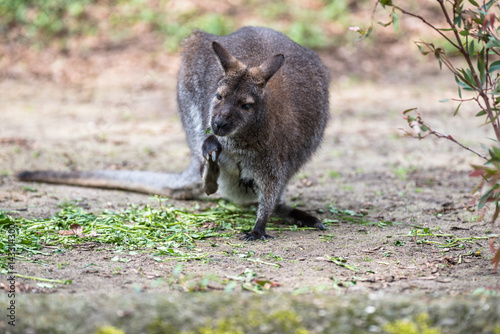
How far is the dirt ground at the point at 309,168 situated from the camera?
3305 millimetres

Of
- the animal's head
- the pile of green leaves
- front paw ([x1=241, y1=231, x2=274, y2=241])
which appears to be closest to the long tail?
the pile of green leaves

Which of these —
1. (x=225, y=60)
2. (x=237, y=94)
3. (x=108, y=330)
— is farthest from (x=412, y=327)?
(x=225, y=60)

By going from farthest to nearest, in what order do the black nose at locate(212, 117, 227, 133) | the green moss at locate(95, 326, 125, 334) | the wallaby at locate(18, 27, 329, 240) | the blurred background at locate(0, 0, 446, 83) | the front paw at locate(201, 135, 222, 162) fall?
1. the blurred background at locate(0, 0, 446, 83)
2. the front paw at locate(201, 135, 222, 162)
3. the wallaby at locate(18, 27, 329, 240)
4. the black nose at locate(212, 117, 227, 133)
5. the green moss at locate(95, 326, 125, 334)

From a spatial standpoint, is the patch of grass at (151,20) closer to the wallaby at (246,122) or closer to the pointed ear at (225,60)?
the wallaby at (246,122)

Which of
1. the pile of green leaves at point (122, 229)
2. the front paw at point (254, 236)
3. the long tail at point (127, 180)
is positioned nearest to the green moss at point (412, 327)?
the pile of green leaves at point (122, 229)

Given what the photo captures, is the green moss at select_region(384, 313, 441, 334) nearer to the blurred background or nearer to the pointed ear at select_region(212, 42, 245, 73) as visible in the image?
the pointed ear at select_region(212, 42, 245, 73)

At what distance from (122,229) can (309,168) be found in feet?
8.91

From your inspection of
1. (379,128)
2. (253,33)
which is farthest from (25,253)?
(379,128)

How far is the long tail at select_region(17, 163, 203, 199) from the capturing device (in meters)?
5.27

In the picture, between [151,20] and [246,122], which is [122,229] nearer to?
[246,122]

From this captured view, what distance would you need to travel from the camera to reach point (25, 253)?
3576mm

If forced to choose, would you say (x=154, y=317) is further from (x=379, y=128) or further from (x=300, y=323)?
(x=379, y=128)

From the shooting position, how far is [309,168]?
20.8 feet

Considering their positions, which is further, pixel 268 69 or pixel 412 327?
pixel 268 69
